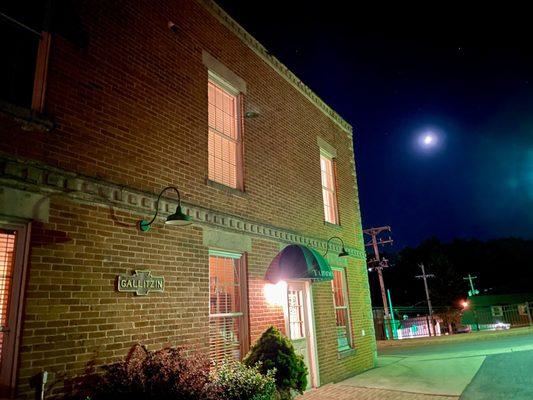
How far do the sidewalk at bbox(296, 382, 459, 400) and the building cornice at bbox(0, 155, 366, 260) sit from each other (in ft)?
12.2

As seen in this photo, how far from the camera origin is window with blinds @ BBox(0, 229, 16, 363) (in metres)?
4.15

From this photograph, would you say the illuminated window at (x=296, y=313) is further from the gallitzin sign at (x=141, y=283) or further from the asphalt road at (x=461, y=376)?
the gallitzin sign at (x=141, y=283)

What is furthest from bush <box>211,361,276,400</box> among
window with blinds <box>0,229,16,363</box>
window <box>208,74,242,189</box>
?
window <box>208,74,242,189</box>

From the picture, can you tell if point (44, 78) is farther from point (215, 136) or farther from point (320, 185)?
point (320, 185)

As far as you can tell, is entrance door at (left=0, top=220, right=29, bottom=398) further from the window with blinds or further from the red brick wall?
the red brick wall

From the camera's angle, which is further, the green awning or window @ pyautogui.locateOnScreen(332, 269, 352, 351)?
window @ pyautogui.locateOnScreen(332, 269, 352, 351)

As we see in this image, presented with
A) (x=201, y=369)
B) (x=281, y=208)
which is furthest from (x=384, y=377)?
(x=201, y=369)

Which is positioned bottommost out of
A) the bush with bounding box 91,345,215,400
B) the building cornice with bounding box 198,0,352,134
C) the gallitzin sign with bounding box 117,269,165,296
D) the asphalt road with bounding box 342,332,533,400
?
the asphalt road with bounding box 342,332,533,400

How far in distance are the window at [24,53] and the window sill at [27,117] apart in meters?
0.20

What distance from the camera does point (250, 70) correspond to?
897 cm

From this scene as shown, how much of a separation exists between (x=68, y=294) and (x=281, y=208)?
17.4 ft

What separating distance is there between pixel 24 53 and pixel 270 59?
6.05 metres

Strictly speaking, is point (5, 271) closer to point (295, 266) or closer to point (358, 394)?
point (295, 266)

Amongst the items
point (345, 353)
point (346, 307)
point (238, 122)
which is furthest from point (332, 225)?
point (238, 122)
